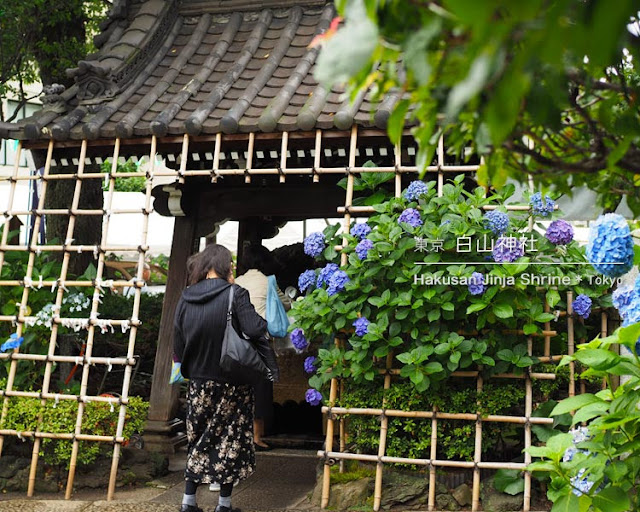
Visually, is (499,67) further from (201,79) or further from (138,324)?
(201,79)

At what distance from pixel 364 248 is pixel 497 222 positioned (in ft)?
2.75

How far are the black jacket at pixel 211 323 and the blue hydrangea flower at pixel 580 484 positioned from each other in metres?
2.29

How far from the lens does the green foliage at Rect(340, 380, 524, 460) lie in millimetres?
4953

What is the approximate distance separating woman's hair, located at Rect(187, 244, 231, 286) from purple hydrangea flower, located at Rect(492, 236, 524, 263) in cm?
170

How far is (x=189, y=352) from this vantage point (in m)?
5.05

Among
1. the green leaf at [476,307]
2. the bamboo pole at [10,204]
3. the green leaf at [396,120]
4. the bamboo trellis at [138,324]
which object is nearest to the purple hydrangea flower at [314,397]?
the bamboo trellis at [138,324]

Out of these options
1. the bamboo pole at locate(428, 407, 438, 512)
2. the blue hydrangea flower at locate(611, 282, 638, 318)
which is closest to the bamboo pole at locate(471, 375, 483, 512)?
the bamboo pole at locate(428, 407, 438, 512)

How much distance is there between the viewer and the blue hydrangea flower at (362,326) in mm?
4887

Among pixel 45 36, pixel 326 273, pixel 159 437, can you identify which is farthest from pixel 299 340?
pixel 45 36

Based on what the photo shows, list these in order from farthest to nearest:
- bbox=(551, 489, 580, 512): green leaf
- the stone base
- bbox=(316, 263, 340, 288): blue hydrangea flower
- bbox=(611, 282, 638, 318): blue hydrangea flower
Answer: the stone base
bbox=(316, 263, 340, 288): blue hydrangea flower
bbox=(611, 282, 638, 318): blue hydrangea flower
bbox=(551, 489, 580, 512): green leaf

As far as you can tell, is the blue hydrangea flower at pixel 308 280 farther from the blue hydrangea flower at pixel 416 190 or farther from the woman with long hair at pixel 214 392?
the blue hydrangea flower at pixel 416 190

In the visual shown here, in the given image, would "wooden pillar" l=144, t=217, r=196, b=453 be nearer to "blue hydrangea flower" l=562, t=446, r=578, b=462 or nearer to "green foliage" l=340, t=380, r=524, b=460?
"green foliage" l=340, t=380, r=524, b=460

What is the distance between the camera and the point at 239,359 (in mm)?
4816

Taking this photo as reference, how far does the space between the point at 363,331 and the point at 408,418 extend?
2.22 ft
